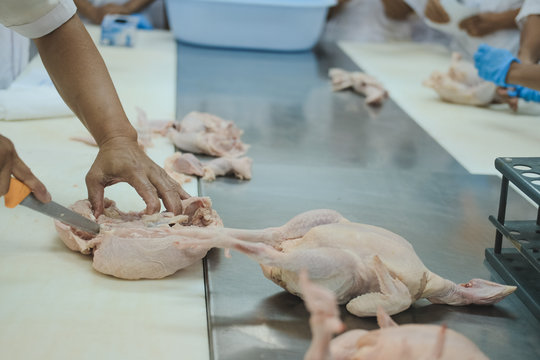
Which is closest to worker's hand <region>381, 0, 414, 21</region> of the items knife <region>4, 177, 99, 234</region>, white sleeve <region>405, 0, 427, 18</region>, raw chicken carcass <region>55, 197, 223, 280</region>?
white sleeve <region>405, 0, 427, 18</region>

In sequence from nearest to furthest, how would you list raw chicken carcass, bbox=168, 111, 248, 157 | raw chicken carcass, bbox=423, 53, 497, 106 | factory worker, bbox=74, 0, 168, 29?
1. raw chicken carcass, bbox=168, 111, 248, 157
2. raw chicken carcass, bbox=423, 53, 497, 106
3. factory worker, bbox=74, 0, 168, 29

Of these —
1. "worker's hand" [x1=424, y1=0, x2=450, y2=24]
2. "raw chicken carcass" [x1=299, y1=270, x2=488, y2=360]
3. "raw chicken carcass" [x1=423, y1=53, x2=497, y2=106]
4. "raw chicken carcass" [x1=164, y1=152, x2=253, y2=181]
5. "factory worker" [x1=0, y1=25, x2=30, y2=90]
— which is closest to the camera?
"raw chicken carcass" [x1=299, y1=270, x2=488, y2=360]

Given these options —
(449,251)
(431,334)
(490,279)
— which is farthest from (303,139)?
(431,334)

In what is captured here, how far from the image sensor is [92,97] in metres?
1.61

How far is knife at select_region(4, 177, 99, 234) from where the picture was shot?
4.09 feet

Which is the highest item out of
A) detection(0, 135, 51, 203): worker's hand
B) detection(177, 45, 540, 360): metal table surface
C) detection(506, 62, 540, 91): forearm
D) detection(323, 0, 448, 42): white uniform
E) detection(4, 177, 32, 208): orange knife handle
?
detection(0, 135, 51, 203): worker's hand

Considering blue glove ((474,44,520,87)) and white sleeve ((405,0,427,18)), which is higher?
blue glove ((474,44,520,87))

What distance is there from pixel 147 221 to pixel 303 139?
3.42 feet

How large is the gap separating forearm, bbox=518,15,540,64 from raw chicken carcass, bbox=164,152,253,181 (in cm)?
162

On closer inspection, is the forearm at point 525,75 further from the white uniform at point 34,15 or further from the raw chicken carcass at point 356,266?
the white uniform at point 34,15

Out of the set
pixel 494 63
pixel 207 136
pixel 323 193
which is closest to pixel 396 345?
pixel 323 193

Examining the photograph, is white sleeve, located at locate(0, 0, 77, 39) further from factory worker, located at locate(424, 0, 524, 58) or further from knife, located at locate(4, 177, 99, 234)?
factory worker, located at locate(424, 0, 524, 58)

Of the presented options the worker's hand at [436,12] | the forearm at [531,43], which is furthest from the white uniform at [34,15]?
the worker's hand at [436,12]

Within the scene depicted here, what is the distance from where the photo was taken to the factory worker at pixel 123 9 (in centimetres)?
414
